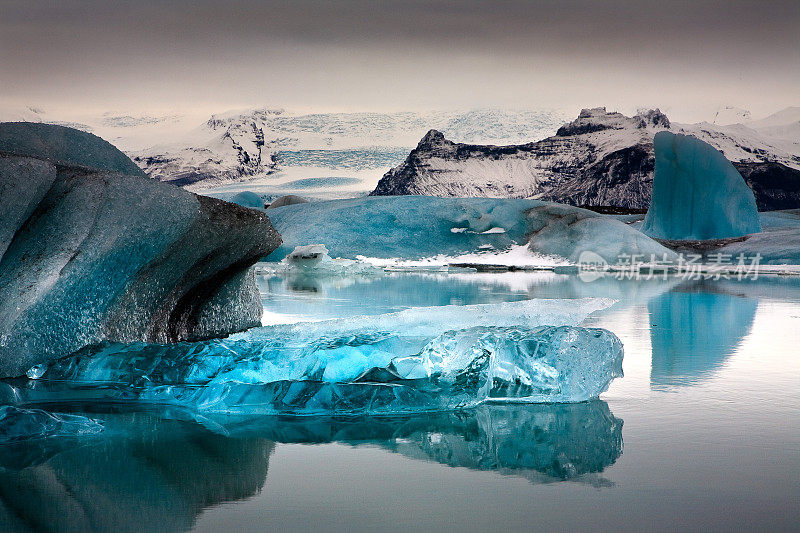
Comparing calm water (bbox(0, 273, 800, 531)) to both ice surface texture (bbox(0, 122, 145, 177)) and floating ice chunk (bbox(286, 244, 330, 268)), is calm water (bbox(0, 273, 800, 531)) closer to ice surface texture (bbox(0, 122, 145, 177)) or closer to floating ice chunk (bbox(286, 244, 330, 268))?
ice surface texture (bbox(0, 122, 145, 177))

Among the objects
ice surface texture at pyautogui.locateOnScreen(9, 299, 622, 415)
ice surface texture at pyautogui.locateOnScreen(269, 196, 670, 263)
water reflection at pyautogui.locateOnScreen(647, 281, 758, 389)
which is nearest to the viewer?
ice surface texture at pyautogui.locateOnScreen(9, 299, 622, 415)

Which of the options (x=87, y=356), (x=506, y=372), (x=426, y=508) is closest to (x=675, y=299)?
(x=506, y=372)

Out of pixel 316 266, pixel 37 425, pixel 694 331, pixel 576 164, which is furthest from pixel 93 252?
pixel 576 164

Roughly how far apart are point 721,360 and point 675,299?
4.81 metres

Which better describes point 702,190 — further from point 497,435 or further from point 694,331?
point 497,435

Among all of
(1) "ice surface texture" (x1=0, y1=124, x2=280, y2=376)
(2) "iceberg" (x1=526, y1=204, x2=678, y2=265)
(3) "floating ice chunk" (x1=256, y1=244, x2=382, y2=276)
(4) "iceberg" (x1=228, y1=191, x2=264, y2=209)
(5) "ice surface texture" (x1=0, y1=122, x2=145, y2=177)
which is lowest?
(3) "floating ice chunk" (x1=256, y1=244, x2=382, y2=276)

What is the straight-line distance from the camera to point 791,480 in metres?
2.28

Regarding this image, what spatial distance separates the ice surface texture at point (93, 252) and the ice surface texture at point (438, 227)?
54.4ft

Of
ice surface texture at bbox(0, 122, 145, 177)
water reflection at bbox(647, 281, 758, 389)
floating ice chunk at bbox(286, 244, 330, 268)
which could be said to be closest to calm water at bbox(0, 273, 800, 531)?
water reflection at bbox(647, 281, 758, 389)

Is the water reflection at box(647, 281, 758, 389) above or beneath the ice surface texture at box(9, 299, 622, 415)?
beneath

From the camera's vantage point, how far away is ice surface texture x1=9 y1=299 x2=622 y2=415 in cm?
322

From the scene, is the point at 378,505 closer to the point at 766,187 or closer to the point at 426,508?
the point at 426,508

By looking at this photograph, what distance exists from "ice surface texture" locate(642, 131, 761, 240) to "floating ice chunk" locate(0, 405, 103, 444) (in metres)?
22.7

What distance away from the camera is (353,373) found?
3.45 metres
